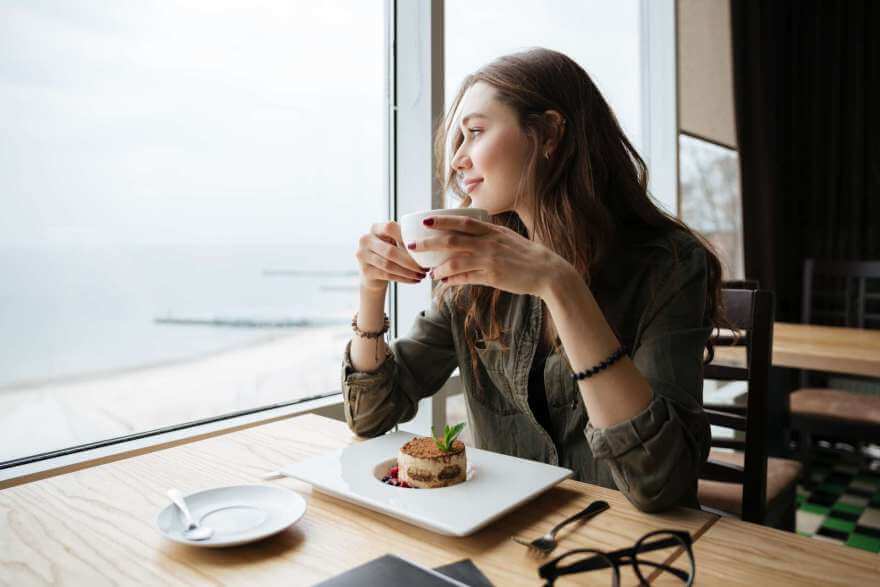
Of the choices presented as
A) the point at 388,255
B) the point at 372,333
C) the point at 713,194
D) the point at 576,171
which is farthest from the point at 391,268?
the point at 713,194

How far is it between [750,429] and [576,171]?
0.65 metres

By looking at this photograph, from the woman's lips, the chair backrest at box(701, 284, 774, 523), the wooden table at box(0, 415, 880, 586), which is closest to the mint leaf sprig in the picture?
the wooden table at box(0, 415, 880, 586)

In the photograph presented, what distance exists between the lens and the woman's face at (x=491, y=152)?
3.67 ft

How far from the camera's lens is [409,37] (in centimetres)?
185

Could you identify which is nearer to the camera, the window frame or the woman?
the woman

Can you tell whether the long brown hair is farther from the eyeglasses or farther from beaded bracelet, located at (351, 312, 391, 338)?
the eyeglasses

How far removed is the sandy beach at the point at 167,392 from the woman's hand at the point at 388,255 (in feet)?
0.82

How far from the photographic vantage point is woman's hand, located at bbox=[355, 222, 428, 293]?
1.08 meters

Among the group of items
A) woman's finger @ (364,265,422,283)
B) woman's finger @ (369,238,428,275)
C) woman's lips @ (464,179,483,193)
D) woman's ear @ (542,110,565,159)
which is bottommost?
woman's finger @ (364,265,422,283)

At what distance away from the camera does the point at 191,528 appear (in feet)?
2.45

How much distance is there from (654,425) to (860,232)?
3893 millimetres

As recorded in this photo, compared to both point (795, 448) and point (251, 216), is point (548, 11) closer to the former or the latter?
point (251, 216)

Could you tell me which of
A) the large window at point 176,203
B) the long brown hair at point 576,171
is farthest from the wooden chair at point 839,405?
the large window at point 176,203

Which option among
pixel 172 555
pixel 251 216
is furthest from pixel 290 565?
pixel 251 216
